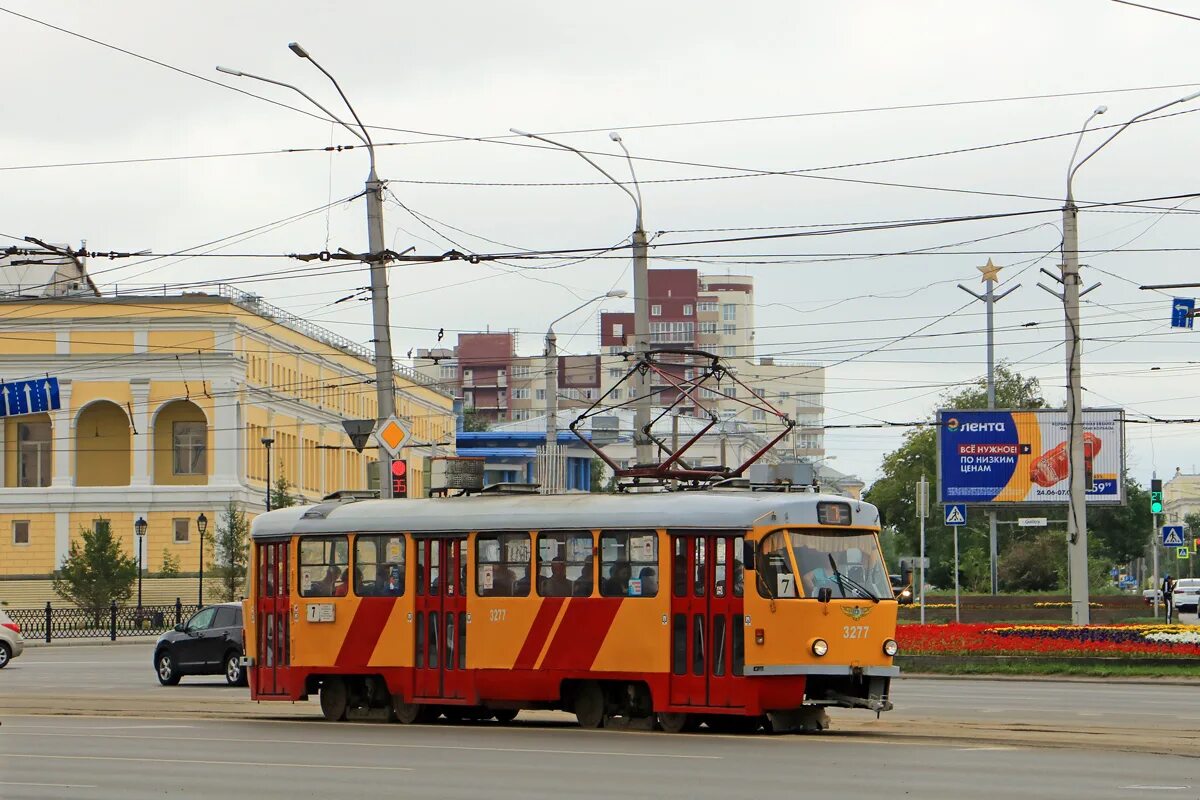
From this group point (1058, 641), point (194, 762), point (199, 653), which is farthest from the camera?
point (199, 653)

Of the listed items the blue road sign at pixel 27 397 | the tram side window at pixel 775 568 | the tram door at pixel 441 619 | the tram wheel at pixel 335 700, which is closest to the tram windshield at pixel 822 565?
the tram side window at pixel 775 568

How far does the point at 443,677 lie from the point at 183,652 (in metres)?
13.0

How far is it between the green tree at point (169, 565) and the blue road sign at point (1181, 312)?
4922 cm

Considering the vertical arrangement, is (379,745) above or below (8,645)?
above

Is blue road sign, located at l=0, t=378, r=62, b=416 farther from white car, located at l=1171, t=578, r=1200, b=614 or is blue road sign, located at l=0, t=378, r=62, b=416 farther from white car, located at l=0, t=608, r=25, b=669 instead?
white car, located at l=1171, t=578, r=1200, b=614

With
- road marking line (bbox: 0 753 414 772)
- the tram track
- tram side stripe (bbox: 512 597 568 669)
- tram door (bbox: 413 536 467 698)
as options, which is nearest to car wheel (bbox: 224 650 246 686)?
the tram track

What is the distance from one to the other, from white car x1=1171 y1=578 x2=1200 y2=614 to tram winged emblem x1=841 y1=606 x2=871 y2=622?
144 ft

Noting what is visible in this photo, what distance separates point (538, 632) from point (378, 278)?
24.4 feet

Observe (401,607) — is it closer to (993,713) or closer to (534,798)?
(993,713)

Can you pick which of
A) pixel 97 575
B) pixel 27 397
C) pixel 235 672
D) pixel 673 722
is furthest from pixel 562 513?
pixel 27 397

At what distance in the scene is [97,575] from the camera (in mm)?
69438

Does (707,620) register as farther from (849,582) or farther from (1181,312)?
(1181,312)

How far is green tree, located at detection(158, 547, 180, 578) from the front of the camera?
3083 inches

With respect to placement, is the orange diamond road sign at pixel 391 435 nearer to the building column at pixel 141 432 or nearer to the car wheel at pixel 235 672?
the car wheel at pixel 235 672
